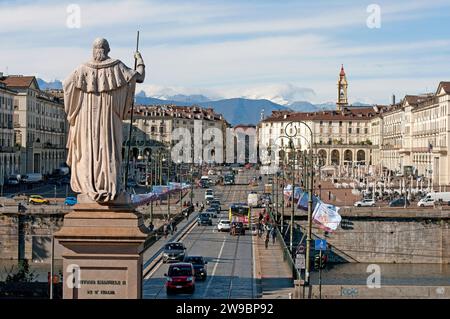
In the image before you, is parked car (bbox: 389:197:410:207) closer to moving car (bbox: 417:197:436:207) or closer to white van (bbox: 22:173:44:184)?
moving car (bbox: 417:197:436:207)

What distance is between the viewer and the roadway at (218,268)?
30.9m

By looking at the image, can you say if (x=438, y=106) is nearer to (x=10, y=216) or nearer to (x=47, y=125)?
(x=47, y=125)

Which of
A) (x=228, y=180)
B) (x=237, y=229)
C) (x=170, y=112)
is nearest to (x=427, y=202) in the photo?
(x=237, y=229)

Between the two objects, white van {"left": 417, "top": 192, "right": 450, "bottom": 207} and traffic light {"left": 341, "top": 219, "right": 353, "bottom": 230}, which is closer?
traffic light {"left": 341, "top": 219, "right": 353, "bottom": 230}

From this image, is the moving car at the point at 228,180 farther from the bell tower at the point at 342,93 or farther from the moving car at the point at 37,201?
the bell tower at the point at 342,93

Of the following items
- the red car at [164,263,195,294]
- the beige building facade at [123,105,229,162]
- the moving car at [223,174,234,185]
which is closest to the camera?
the red car at [164,263,195,294]

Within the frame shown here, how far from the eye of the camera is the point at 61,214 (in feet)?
207

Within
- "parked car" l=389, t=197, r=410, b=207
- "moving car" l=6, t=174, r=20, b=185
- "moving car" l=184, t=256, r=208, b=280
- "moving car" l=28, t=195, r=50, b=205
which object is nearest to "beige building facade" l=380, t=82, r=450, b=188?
"parked car" l=389, t=197, r=410, b=207

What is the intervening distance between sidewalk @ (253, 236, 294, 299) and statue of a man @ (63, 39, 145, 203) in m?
15.2

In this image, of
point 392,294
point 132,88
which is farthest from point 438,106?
point 132,88

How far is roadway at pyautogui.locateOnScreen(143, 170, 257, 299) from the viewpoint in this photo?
3089 cm

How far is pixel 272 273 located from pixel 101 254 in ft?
76.6

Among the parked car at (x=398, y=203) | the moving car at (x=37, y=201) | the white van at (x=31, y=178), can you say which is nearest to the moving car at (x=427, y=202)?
the parked car at (x=398, y=203)
